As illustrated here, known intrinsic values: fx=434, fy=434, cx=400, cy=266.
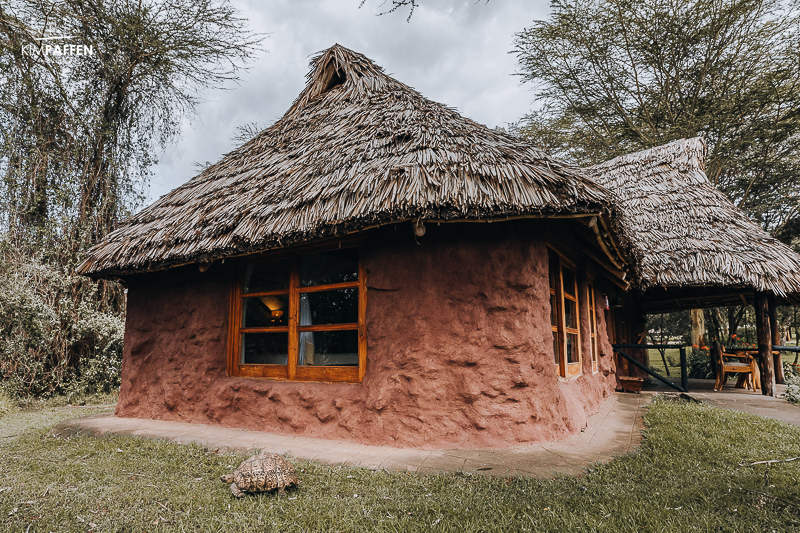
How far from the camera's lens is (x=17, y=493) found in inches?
113

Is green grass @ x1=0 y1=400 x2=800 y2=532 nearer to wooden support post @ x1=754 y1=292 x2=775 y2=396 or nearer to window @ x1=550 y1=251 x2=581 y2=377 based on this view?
window @ x1=550 y1=251 x2=581 y2=377

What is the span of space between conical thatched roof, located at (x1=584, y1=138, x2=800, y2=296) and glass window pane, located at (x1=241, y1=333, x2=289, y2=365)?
4133mm

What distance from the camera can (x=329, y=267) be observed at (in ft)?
15.4

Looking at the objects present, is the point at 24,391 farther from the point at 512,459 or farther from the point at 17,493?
the point at 512,459

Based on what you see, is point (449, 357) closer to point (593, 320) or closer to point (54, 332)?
point (593, 320)

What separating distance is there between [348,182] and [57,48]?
28.4 ft

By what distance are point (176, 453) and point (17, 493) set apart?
1.02 meters

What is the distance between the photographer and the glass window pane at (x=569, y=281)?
5728mm

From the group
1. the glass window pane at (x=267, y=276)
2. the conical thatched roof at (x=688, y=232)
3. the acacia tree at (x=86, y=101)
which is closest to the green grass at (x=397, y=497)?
the glass window pane at (x=267, y=276)

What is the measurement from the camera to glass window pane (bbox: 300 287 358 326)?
447 centimetres

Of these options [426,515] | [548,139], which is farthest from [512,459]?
[548,139]

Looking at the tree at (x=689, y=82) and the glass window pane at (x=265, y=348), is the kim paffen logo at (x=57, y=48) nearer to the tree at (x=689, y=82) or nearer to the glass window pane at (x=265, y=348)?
the glass window pane at (x=265, y=348)

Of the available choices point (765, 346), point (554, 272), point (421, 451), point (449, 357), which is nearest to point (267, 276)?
point (449, 357)

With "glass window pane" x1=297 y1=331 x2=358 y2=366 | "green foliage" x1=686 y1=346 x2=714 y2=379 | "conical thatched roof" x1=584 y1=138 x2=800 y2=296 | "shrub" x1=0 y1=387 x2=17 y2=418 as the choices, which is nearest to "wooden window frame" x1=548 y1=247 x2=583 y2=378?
"conical thatched roof" x1=584 y1=138 x2=800 y2=296
